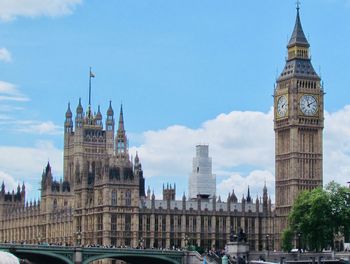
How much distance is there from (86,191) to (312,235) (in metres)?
40.5

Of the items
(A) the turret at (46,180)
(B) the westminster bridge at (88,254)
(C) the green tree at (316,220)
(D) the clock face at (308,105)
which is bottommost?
(B) the westminster bridge at (88,254)

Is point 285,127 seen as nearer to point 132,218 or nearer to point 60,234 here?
point 132,218

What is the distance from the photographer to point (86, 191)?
134 m

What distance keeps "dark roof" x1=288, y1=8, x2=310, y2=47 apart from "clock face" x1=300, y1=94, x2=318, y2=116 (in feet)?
26.9

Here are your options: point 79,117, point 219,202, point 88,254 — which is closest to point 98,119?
point 79,117

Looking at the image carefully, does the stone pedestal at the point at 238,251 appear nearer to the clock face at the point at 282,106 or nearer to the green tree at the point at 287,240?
the green tree at the point at 287,240

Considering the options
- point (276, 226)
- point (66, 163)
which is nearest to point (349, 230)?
→ point (276, 226)

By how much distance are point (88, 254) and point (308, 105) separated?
174ft

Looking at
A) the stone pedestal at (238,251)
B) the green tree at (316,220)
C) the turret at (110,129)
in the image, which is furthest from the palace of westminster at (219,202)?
the turret at (110,129)

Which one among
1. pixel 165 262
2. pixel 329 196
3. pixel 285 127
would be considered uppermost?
pixel 285 127

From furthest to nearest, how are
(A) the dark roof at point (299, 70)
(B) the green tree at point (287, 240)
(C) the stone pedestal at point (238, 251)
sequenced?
(A) the dark roof at point (299, 70) → (B) the green tree at point (287, 240) → (C) the stone pedestal at point (238, 251)

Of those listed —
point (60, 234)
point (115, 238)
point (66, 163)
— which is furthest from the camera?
point (66, 163)

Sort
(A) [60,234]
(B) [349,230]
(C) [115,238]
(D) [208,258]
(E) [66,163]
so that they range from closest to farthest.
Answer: (D) [208,258] → (B) [349,230] → (C) [115,238] → (A) [60,234] → (E) [66,163]

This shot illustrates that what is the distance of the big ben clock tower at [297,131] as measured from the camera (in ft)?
428
